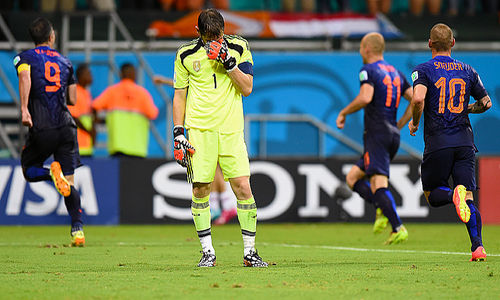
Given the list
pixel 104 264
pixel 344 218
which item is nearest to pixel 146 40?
pixel 344 218

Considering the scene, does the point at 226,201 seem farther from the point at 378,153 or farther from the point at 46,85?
the point at 46,85

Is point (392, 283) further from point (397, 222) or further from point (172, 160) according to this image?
point (172, 160)

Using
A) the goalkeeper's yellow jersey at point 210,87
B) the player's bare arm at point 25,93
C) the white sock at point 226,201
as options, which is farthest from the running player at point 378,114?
the white sock at point 226,201

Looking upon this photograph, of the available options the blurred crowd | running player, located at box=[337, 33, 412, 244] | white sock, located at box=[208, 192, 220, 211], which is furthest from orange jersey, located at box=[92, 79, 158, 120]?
running player, located at box=[337, 33, 412, 244]

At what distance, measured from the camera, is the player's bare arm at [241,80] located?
7.24 m

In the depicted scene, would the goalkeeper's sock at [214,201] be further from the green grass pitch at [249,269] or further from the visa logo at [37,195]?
the green grass pitch at [249,269]

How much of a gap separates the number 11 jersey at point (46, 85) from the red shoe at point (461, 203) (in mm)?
4261

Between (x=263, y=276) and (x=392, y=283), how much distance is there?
92 cm

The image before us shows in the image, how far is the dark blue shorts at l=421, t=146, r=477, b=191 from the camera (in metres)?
7.98

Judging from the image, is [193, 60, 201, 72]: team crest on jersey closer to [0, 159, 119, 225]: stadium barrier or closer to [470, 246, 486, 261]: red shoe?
[470, 246, 486, 261]: red shoe

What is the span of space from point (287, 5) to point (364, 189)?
967 cm

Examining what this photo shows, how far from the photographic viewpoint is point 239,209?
7434 mm

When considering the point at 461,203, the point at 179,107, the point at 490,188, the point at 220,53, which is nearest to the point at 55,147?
the point at 179,107

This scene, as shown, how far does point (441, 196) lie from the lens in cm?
809
